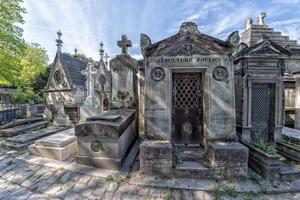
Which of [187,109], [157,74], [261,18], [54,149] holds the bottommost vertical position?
[54,149]

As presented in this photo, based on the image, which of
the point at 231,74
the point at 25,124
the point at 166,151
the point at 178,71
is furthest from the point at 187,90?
the point at 25,124

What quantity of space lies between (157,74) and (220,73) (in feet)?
5.06

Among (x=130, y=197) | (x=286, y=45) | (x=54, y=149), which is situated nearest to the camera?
(x=130, y=197)

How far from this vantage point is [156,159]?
3.59 m

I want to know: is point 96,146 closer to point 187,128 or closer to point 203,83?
point 187,128

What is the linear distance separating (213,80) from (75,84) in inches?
682

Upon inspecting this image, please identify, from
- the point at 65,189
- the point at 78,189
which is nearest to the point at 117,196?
the point at 78,189

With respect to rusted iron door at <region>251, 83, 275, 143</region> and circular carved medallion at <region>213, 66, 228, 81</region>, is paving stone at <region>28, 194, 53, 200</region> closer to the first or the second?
circular carved medallion at <region>213, 66, 228, 81</region>

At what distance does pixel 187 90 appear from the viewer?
4.43 metres

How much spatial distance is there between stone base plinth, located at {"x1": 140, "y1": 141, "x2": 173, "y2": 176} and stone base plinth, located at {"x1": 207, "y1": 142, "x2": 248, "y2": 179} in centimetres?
98

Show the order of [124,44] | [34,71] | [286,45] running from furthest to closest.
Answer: [34,71] < [286,45] < [124,44]

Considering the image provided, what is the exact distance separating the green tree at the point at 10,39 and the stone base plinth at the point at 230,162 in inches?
555

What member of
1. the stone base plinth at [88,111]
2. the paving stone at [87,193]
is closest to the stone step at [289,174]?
the paving stone at [87,193]

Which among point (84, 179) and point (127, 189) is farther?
point (84, 179)
